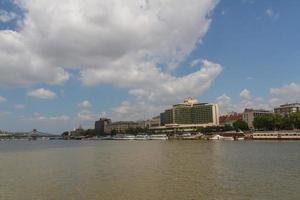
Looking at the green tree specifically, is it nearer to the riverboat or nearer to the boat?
the boat

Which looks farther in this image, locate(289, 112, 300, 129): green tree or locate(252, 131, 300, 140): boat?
locate(289, 112, 300, 129): green tree

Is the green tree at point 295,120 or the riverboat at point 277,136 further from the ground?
the green tree at point 295,120

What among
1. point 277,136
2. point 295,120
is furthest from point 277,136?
point 295,120

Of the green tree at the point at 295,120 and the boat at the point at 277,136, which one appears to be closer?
the boat at the point at 277,136

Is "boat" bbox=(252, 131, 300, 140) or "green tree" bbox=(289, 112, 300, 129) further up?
"green tree" bbox=(289, 112, 300, 129)

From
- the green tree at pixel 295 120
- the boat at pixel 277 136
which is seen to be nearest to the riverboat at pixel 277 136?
the boat at pixel 277 136

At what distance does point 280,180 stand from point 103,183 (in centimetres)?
1819

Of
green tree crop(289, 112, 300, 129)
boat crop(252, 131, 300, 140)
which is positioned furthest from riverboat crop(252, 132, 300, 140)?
green tree crop(289, 112, 300, 129)

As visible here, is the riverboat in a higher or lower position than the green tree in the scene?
lower

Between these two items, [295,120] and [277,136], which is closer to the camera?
[277,136]

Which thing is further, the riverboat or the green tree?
the green tree

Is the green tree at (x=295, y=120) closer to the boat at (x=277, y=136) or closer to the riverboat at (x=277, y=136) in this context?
the boat at (x=277, y=136)

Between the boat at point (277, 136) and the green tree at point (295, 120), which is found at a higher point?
the green tree at point (295, 120)

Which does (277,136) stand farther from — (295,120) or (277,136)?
(295,120)
